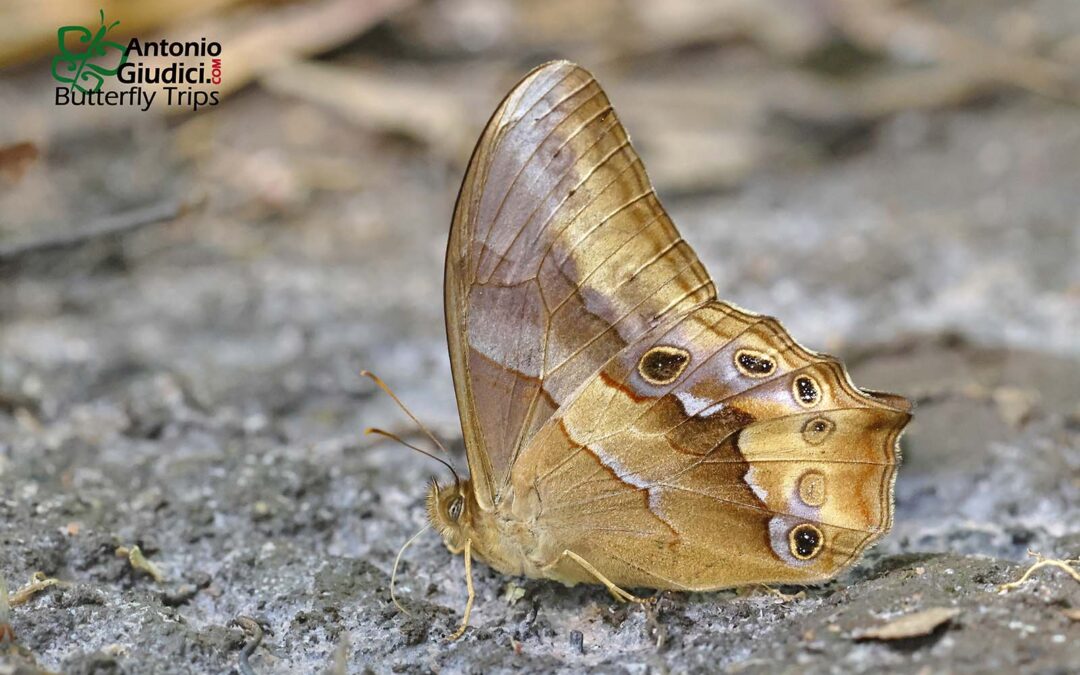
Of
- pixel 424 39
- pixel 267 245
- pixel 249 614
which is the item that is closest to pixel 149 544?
pixel 249 614

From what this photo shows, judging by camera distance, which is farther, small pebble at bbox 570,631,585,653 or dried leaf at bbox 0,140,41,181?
dried leaf at bbox 0,140,41,181

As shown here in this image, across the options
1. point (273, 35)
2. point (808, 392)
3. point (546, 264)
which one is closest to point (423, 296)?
point (273, 35)

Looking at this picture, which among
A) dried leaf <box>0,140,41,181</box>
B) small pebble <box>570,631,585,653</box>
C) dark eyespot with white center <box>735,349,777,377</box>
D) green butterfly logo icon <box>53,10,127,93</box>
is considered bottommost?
small pebble <box>570,631,585,653</box>

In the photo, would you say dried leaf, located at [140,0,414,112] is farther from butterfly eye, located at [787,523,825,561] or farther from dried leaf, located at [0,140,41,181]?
butterfly eye, located at [787,523,825,561]

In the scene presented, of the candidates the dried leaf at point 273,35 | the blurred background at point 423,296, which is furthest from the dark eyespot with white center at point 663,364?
the dried leaf at point 273,35

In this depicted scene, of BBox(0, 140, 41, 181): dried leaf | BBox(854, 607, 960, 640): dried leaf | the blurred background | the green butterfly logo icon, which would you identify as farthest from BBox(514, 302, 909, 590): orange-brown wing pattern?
the green butterfly logo icon
